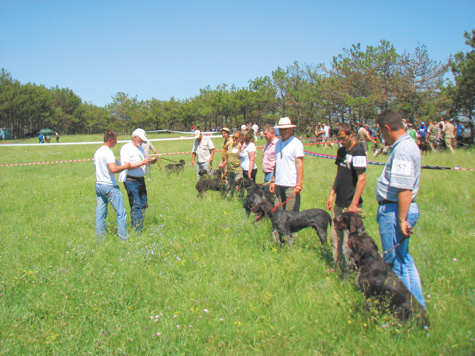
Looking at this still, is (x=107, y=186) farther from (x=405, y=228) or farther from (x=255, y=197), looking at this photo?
(x=405, y=228)

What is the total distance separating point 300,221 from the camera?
502 cm

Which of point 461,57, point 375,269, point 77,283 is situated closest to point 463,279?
point 375,269

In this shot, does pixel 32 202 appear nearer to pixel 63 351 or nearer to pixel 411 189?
pixel 63 351

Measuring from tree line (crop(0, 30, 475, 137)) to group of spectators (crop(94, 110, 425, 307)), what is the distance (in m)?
20.2

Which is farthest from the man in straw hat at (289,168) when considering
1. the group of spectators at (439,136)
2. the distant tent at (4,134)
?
the distant tent at (4,134)

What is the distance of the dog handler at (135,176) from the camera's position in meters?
5.91

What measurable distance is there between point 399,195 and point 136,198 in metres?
4.57

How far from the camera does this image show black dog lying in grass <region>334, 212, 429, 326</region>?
300 centimetres

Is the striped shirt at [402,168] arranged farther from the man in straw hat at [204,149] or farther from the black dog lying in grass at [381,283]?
the man in straw hat at [204,149]

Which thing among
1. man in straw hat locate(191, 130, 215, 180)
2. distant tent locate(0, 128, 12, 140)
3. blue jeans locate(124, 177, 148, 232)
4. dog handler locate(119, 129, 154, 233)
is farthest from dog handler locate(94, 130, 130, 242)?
distant tent locate(0, 128, 12, 140)

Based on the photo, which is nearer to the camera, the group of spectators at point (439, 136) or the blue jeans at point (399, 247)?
the blue jeans at point (399, 247)

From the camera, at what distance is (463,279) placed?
3.88 metres

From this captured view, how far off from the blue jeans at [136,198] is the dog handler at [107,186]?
35 centimetres

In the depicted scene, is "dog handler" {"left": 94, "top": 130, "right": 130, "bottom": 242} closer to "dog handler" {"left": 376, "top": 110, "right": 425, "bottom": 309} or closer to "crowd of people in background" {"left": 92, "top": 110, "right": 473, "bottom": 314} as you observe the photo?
"crowd of people in background" {"left": 92, "top": 110, "right": 473, "bottom": 314}
